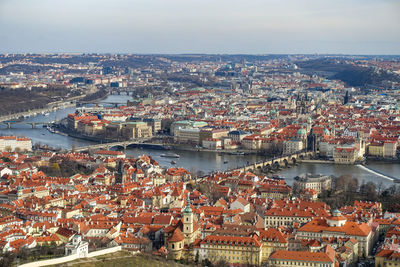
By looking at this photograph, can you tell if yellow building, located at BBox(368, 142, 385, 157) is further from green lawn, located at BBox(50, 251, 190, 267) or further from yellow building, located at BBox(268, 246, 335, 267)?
green lawn, located at BBox(50, 251, 190, 267)

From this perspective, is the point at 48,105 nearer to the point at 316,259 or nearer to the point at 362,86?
the point at 362,86

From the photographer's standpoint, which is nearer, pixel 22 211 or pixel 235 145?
pixel 22 211

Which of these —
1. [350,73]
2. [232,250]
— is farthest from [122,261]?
[350,73]

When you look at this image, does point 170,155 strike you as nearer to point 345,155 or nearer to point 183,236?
point 345,155

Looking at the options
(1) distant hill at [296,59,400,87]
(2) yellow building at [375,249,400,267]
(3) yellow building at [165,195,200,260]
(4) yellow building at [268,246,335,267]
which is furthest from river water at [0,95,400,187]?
(1) distant hill at [296,59,400,87]

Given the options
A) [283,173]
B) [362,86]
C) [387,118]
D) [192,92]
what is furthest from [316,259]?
[362,86]

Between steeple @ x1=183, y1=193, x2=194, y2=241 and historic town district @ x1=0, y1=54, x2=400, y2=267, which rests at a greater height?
steeple @ x1=183, y1=193, x2=194, y2=241
